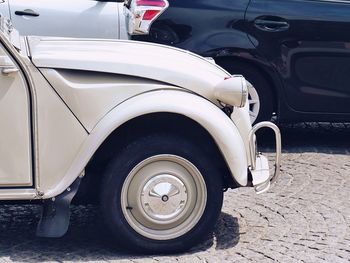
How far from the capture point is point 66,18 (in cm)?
913

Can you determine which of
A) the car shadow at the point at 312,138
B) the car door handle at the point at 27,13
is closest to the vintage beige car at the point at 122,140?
the car shadow at the point at 312,138

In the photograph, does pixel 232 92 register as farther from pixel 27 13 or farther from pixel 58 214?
pixel 27 13

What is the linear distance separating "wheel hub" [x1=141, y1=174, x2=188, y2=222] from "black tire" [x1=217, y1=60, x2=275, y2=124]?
3.01 m

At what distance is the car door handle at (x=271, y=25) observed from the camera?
27.3 ft

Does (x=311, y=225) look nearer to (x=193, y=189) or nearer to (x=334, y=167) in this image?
(x=193, y=189)

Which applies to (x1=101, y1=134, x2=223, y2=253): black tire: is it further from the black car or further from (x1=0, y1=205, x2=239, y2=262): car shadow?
the black car

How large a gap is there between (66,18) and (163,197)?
4.04 metres

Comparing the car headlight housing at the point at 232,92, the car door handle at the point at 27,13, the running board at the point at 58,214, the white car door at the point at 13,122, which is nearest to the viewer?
the white car door at the point at 13,122

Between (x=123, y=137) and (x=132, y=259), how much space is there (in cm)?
71

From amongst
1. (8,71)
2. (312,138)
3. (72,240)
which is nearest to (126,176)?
(72,240)

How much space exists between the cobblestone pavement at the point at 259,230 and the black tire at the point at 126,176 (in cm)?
9

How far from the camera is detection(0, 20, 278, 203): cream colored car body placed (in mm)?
5297

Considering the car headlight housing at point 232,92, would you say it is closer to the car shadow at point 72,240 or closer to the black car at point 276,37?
the car shadow at point 72,240

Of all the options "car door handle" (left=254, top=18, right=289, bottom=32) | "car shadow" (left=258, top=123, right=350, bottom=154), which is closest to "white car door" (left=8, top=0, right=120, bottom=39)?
"car door handle" (left=254, top=18, right=289, bottom=32)
